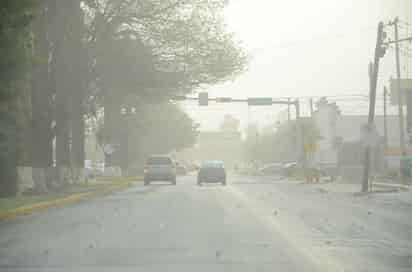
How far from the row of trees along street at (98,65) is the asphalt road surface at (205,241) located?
40.0ft

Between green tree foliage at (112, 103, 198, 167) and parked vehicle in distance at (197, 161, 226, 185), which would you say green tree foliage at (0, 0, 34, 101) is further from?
green tree foliage at (112, 103, 198, 167)

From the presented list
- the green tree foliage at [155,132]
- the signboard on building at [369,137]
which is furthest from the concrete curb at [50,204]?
the green tree foliage at [155,132]

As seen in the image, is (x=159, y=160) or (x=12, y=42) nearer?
(x=12, y=42)

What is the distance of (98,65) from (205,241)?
26.3 metres

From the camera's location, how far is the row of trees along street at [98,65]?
126 ft

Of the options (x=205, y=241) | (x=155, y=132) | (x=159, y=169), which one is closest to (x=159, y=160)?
(x=159, y=169)

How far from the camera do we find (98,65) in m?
41.5

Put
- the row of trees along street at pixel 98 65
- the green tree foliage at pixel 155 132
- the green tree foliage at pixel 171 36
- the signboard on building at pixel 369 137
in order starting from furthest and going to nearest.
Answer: the green tree foliage at pixel 155 132
the green tree foliage at pixel 171 36
the signboard on building at pixel 369 137
the row of trees along street at pixel 98 65

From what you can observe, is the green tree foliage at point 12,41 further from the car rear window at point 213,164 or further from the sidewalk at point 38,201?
the car rear window at point 213,164

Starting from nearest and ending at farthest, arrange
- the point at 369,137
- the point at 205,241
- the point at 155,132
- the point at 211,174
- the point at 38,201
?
the point at 205,241 → the point at 38,201 → the point at 369,137 → the point at 211,174 → the point at 155,132

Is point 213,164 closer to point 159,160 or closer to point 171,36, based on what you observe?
point 159,160

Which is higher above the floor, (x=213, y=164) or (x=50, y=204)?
(x=213, y=164)

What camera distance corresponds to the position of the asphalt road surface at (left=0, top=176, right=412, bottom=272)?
12781 mm

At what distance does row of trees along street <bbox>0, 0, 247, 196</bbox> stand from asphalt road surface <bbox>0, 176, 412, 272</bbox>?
12.2 metres
